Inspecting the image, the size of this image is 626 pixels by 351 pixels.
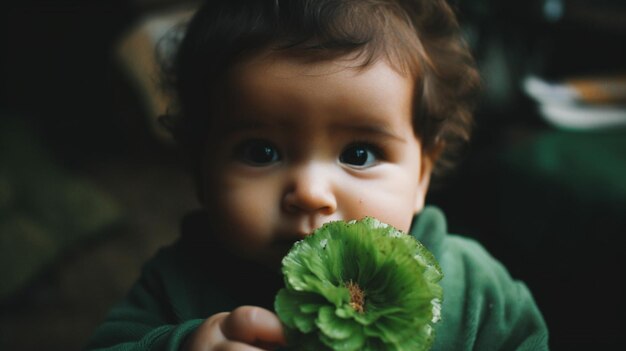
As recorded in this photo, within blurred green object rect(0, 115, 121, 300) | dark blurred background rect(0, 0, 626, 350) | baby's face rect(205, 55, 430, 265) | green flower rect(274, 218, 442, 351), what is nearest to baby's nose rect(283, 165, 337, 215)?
baby's face rect(205, 55, 430, 265)

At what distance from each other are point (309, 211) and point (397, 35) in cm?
28

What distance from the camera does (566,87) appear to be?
54.5 inches

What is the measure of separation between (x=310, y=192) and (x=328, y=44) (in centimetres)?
19

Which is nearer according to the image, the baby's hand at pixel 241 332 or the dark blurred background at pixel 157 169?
the baby's hand at pixel 241 332

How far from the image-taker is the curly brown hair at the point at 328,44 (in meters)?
0.70

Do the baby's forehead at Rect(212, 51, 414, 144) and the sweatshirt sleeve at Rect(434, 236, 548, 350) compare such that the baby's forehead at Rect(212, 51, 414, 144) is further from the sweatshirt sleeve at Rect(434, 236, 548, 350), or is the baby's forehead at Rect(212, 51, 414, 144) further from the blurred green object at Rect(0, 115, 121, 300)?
the blurred green object at Rect(0, 115, 121, 300)

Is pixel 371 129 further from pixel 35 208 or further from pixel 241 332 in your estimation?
pixel 35 208

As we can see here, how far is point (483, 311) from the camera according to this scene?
2.66ft

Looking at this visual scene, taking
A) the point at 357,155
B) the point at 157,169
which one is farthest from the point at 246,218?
the point at 157,169

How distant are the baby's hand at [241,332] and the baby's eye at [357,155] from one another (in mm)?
242

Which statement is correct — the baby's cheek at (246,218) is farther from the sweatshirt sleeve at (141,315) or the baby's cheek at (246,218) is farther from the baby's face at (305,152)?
the sweatshirt sleeve at (141,315)

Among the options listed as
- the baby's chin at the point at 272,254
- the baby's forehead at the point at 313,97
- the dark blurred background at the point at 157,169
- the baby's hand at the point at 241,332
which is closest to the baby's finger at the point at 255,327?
the baby's hand at the point at 241,332

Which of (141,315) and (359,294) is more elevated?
(359,294)

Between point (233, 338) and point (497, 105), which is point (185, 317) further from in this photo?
point (497, 105)
